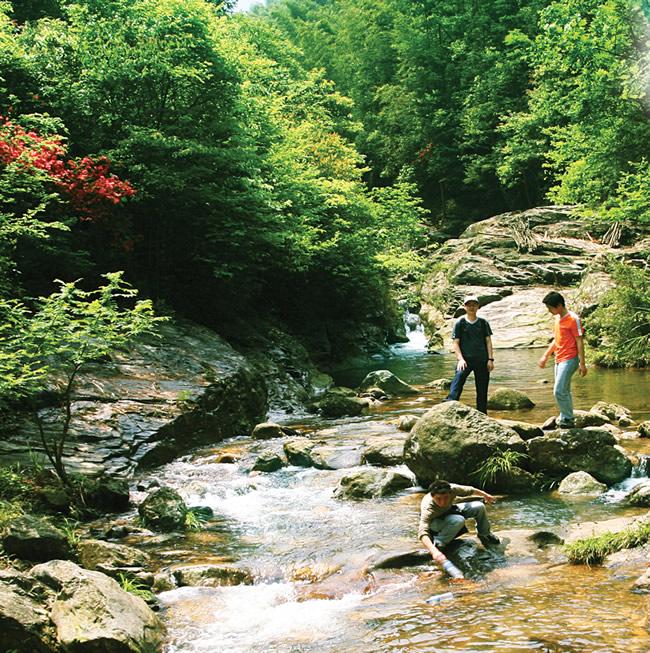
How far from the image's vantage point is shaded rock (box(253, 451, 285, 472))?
934 cm

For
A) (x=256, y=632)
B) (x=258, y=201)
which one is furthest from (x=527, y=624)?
(x=258, y=201)

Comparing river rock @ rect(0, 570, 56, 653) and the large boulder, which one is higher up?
the large boulder

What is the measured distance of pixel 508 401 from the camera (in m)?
12.5

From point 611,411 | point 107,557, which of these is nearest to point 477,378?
point 611,411

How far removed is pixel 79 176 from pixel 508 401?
977 cm

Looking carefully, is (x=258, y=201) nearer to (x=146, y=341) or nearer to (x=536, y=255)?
(x=146, y=341)

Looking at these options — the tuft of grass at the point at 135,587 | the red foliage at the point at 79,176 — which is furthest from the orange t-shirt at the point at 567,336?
the red foliage at the point at 79,176

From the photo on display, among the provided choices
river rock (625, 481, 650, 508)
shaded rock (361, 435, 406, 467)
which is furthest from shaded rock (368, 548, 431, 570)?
A: shaded rock (361, 435, 406, 467)

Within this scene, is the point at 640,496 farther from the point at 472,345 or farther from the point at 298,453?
the point at 298,453

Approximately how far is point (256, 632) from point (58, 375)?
6.41 meters

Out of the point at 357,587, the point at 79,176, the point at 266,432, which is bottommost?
the point at 357,587

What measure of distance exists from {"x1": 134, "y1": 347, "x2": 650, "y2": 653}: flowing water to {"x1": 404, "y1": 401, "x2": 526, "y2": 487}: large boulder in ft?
1.47

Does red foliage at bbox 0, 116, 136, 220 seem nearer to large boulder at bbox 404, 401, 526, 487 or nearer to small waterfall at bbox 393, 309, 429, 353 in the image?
large boulder at bbox 404, 401, 526, 487

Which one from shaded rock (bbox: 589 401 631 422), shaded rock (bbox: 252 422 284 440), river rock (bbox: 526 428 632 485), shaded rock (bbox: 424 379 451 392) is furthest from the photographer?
shaded rock (bbox: 424 379 451 392)
